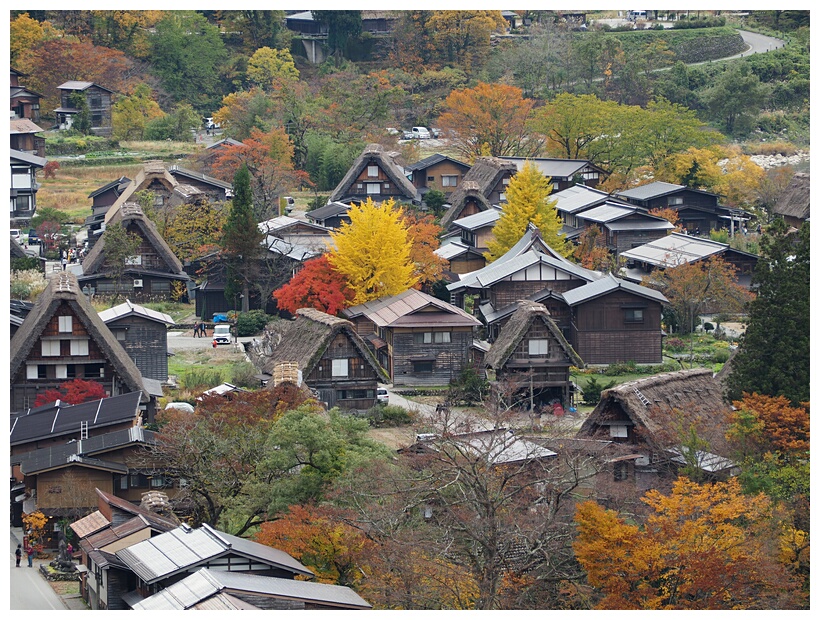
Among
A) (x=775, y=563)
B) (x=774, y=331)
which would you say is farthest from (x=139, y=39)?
(x=775, y=563)

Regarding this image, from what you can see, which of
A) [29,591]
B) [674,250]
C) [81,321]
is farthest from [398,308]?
[29,591]

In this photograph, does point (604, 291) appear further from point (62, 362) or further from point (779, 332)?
point (62, 362)

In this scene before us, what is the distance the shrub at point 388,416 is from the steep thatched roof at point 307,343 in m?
1.06

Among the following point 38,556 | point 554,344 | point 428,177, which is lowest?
point 38,556

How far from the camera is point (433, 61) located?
84.8 m

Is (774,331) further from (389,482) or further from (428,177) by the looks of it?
(428,177)

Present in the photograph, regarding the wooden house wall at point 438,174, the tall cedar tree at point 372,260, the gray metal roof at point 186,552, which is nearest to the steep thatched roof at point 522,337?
the tall cedar tree at point 372,260

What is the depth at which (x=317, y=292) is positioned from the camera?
42.3 meters

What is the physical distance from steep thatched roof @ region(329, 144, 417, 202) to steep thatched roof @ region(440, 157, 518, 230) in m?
2.07

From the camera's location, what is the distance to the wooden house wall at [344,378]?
35.7 metres

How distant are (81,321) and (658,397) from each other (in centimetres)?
1344

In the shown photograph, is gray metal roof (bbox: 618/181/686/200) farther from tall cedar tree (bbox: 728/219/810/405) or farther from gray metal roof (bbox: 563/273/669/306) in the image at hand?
tall cedar tree (bbox: 728/219/810/405)

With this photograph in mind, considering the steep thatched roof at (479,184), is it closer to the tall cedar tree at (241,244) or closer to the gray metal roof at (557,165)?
the gray metal roof at (557,165)

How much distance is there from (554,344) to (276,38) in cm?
5196
